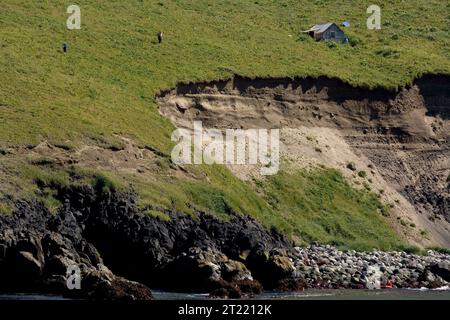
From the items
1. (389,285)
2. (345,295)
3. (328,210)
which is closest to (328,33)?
(328,210)

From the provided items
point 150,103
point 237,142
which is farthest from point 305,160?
point 150,103

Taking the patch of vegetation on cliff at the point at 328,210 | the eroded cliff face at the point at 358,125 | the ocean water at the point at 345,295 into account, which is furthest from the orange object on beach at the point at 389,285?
the eroded cliff face at the point at 358,125

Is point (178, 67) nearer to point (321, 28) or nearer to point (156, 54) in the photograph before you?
point (156, 54)

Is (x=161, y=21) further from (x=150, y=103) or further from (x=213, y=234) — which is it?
(x=213, y=234)

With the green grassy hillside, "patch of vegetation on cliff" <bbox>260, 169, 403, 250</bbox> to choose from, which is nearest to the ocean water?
the green grassy hillside

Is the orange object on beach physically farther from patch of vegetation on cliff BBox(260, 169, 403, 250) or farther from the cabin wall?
Answer: the cabin wall

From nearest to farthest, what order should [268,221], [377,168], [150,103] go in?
1. [268,221]
2. [150,103]
3. [377,168]
